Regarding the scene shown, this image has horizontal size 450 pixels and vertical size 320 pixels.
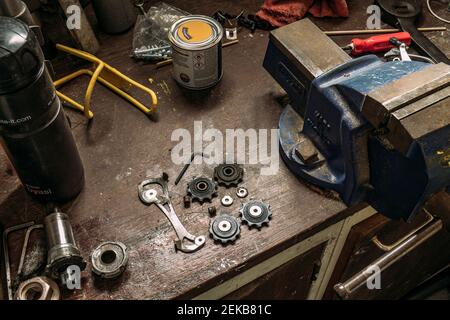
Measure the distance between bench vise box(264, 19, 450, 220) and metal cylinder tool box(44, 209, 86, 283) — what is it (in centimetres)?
45

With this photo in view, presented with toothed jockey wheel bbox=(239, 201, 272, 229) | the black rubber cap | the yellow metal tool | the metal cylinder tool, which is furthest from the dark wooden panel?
the black rubber cap

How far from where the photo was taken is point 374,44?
43.8 inches

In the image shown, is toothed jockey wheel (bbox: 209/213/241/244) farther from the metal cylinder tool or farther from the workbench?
the metal cylinder tool

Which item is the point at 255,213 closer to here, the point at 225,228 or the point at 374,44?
the point at 225,228

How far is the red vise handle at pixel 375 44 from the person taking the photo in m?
1.11

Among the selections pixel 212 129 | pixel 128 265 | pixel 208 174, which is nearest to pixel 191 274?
pixel 128 265

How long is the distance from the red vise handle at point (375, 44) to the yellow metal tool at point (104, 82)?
52 centimetres

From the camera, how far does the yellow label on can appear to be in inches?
38.6

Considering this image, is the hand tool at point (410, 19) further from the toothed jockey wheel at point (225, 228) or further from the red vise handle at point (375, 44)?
the toothed jockey wheel at point (225, 228)

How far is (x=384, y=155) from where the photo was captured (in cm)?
80

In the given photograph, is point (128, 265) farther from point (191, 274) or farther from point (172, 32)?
point (172, 32)

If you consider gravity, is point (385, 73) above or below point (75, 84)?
above

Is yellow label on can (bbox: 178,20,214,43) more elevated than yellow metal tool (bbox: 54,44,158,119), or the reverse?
yellow label on can (bbox: 178,20,214,43)

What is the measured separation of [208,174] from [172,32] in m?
0.33
